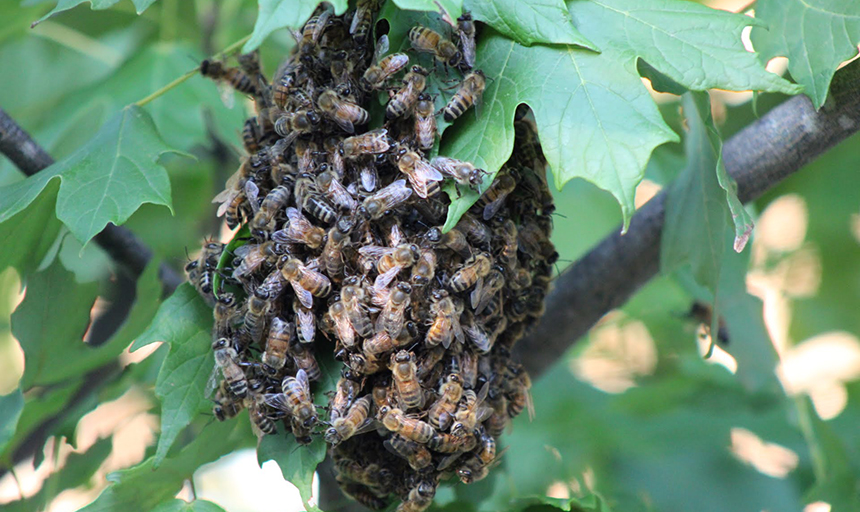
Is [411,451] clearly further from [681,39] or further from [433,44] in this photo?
[681,39]

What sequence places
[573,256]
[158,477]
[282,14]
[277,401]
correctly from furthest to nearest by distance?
[573,256] → [158,477] → [277,401] → [282,14]

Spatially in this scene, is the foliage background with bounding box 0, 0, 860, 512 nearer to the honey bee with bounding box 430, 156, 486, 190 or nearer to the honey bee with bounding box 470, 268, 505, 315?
the honey bee with bounding box 430, 156, 486, 190

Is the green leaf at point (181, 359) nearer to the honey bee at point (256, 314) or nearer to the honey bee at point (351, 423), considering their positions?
the honey bee at point (256, 314)

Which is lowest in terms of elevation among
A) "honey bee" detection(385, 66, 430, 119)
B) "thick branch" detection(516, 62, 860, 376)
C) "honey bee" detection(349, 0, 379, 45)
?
"thick branch" detection(516, 62, 860, 376)

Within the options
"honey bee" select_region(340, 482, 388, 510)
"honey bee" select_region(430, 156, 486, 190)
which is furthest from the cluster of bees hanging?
"honey bee" select_region(340, 482, 388, 510)

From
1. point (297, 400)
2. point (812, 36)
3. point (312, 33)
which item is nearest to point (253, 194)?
point (312, 33)

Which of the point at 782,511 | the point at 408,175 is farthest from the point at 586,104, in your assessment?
the point at 782,511
